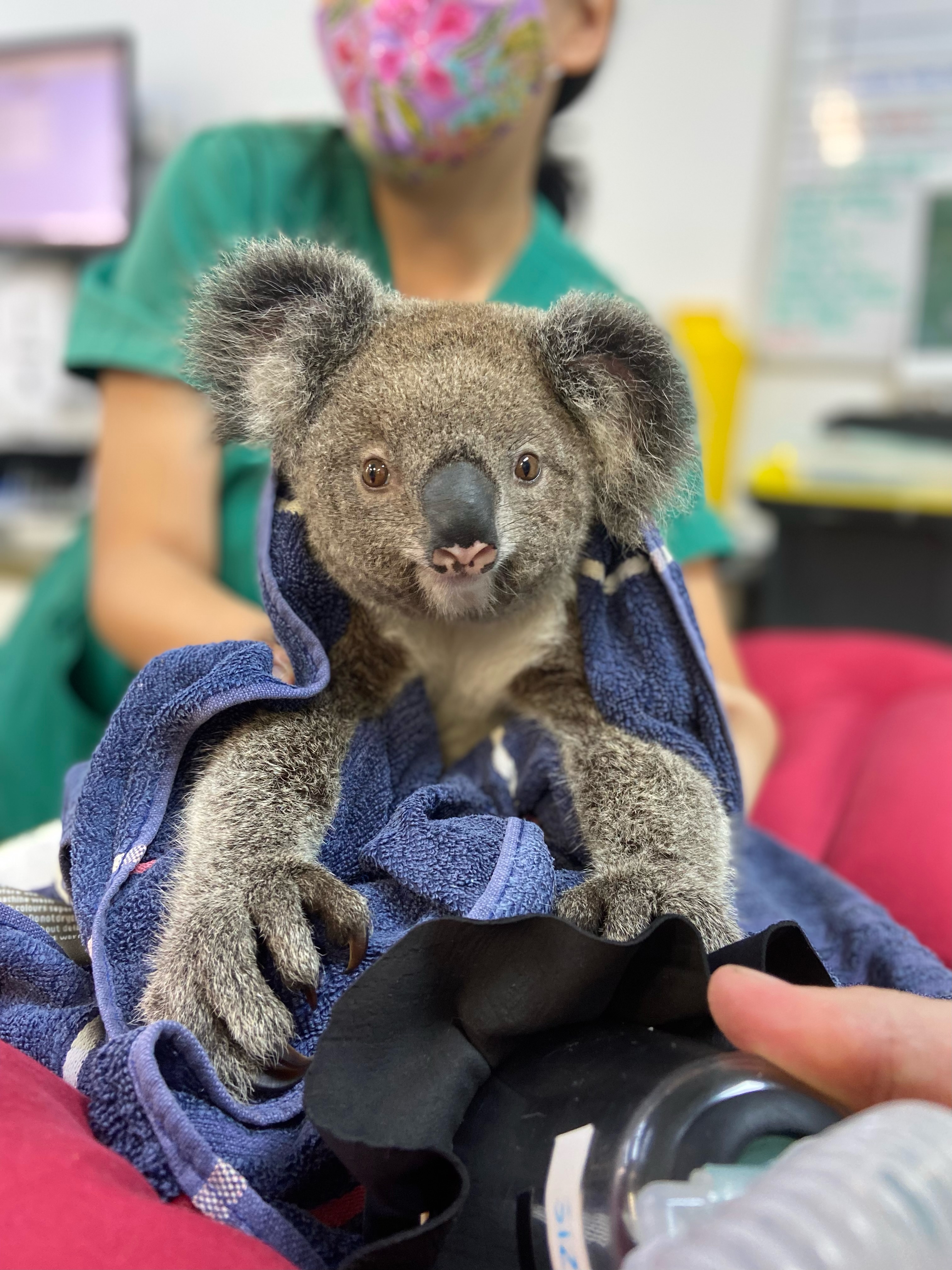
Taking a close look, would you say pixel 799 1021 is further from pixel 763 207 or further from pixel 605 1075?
pixel 763 207

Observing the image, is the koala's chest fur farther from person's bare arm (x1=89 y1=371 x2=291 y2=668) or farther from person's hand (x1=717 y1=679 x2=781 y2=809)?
A: person's bare arm (x1=89 y1=371 x2=291 y2=668)

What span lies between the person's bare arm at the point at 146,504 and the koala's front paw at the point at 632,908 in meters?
0.72

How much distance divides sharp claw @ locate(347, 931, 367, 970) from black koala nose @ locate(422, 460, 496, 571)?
21 centimetres

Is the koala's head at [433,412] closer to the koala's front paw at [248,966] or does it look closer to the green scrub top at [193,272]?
the koala's front paw at [248,966]

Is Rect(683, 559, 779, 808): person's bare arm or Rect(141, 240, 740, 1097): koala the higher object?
Rect(141, 240, 740, 1097): koala

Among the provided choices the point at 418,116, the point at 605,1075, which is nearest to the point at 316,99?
the point at 418,116

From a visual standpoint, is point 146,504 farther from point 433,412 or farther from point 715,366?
point 715,366

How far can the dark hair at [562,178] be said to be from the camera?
1397mm

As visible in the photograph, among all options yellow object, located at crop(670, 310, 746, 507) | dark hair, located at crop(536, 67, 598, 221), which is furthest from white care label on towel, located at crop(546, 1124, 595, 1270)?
yellow object, located at crop(670, 310, 746, 507)

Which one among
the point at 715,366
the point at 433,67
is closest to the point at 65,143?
the point at 715,366

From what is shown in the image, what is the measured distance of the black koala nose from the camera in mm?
537

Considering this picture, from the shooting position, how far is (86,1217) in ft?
1.43

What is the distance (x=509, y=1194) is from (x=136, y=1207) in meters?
0.17

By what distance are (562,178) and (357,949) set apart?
5.07ft
